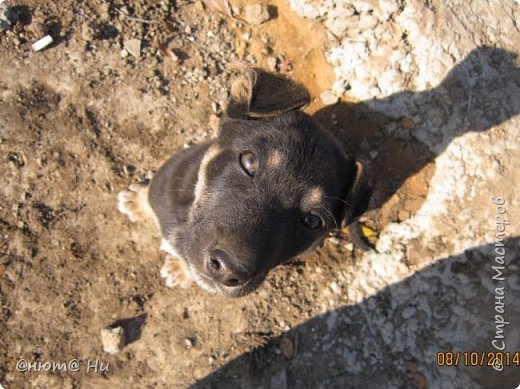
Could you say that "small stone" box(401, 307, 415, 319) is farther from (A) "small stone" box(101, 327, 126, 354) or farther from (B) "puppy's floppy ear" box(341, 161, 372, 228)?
(A) "small stone" box(101, 327, 126, 354)

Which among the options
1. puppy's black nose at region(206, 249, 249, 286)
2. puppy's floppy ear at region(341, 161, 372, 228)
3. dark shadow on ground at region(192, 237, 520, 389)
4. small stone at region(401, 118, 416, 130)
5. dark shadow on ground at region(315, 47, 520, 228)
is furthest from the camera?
small stone at region(401, 118, 416, 130)

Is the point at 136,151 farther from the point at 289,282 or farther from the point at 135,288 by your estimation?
the point at 289,282

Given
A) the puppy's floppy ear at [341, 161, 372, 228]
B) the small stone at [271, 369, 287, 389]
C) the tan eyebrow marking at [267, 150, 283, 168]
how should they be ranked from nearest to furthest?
the tan eyebrow marking at [267, 150, 283, 168] → the puppy's floppy ear at [341, 161, 372, 228] → the small stone at [271, 369, 287, 389]

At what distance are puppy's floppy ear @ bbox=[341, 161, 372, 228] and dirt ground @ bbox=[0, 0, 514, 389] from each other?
116 centimetres

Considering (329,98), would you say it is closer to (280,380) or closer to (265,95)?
Result: (265,95)

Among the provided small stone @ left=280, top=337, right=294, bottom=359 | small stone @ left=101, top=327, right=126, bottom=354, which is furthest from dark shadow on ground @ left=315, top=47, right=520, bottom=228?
small stone @ left=101, top=327, right=126, bottom=354

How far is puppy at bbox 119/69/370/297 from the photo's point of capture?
302 cm

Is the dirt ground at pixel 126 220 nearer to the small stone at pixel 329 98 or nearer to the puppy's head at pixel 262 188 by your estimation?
the small stone at pixel 329 98

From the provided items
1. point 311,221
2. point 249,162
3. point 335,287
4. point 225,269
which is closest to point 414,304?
point 335,287

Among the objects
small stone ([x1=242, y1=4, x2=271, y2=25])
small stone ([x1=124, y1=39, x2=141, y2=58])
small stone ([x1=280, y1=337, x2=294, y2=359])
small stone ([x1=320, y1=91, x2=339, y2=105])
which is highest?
small stone ([x1=242, y1=4, x2=271, y2=25])

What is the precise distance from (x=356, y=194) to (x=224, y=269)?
159 centimetres

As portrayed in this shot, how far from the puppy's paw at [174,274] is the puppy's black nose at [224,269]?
1907 mm

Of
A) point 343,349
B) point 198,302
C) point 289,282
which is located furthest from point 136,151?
point 343,349

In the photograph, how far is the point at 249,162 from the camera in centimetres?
346
